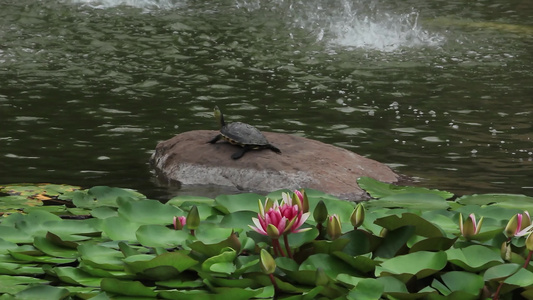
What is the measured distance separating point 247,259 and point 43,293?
2.93 feet

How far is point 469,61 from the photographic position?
1365 cm

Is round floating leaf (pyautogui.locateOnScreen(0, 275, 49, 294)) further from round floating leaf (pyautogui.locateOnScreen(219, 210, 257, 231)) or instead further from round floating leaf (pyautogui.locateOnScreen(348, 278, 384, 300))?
round floating leaf (pyautogui.locateOnScreen(348, 278, 384, 300))

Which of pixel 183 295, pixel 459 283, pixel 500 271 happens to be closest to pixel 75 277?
pixel 183 295

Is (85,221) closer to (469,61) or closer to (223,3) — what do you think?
(469,61)

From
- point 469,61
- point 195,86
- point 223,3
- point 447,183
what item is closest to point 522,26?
point 469,61

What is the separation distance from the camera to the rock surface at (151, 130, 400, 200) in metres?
7.41

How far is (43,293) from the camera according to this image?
3625 mm

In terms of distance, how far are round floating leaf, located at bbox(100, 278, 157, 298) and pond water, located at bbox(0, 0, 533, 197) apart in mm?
3793

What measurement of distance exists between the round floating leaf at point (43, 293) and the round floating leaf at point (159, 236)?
60cm

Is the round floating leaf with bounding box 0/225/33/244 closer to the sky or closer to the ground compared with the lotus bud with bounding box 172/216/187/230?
closer to the ground

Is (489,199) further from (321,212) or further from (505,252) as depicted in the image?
(321,212)

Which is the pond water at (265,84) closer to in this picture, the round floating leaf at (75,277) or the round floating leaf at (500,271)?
the round floating leaf at (75,277)

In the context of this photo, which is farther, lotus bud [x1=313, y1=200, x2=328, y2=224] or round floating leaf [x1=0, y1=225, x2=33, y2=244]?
round floating leaf [x1=0, y1=225, x2=33, y2=244]

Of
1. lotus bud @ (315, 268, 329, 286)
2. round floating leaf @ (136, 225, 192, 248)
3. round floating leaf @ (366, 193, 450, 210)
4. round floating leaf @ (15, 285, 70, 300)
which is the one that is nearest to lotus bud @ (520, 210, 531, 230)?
lotus bud @ (315, 268, 329, 286)
